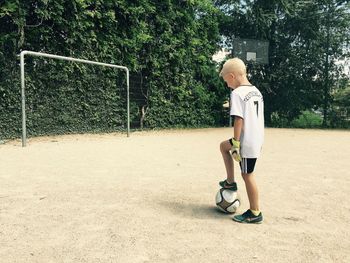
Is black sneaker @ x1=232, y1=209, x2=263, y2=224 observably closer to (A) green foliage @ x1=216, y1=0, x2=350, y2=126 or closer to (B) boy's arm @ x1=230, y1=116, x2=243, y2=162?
(B) boy's arm @ x1=230, y1=116, x2=243, y2=162

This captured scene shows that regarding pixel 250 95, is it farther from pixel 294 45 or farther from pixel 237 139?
pixel 294 45

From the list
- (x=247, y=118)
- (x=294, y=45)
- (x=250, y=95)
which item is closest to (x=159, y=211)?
(x=247, y=118)

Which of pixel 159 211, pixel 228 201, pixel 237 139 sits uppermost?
pixel 237 139

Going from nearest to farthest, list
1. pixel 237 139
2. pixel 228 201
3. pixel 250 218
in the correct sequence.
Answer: pixel 237 139 → pixel 250 218 → pixel 228 201

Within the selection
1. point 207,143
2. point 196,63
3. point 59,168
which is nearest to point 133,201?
point 59,168

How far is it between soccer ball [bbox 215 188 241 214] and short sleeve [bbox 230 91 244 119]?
28.0 inches

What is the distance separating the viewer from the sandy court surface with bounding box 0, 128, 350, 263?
7.57 ft

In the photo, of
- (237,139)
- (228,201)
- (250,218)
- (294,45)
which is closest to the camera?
(237,139)

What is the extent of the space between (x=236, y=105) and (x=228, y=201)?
2.70ft

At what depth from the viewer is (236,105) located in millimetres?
2785

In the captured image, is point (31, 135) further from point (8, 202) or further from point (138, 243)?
point (138, 243)

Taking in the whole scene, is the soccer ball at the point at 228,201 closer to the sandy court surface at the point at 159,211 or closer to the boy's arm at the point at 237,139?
the sandy court surface at the point at 159,211

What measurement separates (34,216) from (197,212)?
1.32 meters

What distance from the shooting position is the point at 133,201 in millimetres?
3430
